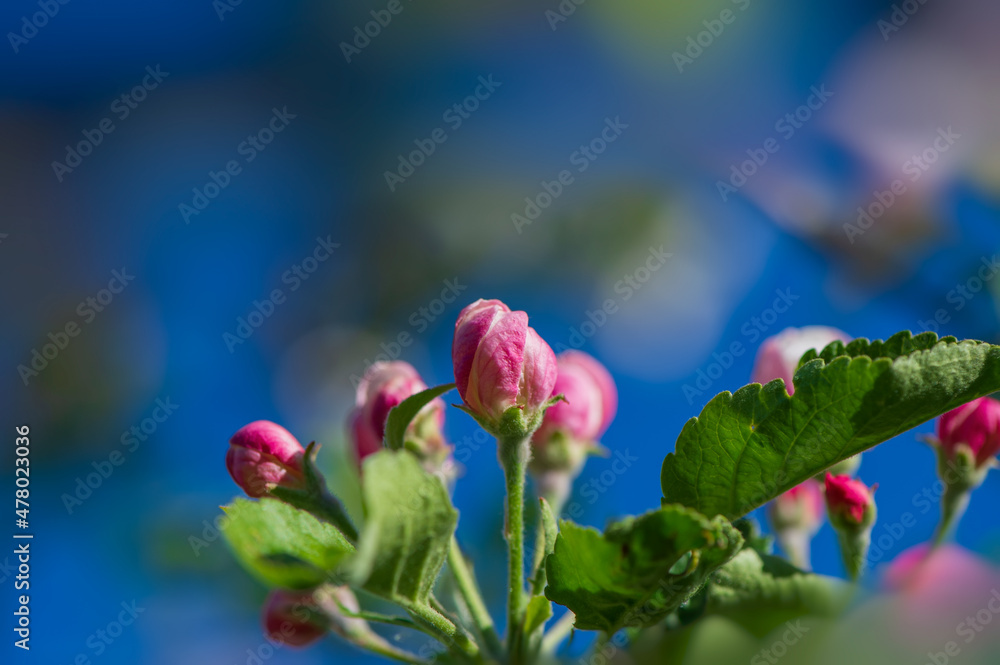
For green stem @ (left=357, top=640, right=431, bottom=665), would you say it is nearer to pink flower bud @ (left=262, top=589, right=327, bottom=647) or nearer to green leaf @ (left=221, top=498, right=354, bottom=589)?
pink flower bud @ (left=262, top=589, right=327, bottom=647)

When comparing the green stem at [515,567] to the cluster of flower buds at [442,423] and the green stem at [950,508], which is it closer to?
the cluster of flower buds at [442,423]

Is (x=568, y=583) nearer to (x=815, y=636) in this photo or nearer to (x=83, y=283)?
(x=815, y=636)

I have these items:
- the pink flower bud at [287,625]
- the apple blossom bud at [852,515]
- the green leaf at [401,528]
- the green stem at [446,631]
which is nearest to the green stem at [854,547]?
the apple blossom bud at [852,515]

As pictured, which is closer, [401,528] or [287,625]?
[401,528]

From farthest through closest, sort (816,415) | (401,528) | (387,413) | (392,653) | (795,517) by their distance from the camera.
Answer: (795,517) → (387,413) → (392,653) → (816,415) → (401,528)

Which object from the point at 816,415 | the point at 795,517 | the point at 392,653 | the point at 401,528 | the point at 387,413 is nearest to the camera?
the point at 401,528

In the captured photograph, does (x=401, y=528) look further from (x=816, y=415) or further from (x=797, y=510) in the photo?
(x=797, y=510)

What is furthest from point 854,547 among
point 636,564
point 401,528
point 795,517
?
point 401,528

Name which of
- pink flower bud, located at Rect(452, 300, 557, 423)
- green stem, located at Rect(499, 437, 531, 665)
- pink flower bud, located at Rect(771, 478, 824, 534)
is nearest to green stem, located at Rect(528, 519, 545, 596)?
green stem, located at Rect(499, 437, 531, 665)

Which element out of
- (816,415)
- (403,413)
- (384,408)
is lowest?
(816,415)
